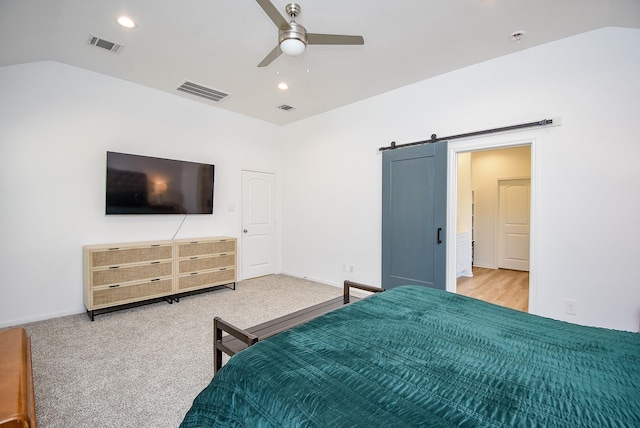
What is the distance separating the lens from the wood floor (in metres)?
3.95

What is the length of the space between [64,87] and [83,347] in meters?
3.05

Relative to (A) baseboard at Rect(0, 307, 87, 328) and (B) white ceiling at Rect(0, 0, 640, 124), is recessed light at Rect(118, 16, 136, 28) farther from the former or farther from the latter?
(A) baseboard at Rect(0, 307, 87, 328)

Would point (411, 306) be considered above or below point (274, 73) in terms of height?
below

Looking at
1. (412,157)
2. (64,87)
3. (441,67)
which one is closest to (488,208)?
(412,157)

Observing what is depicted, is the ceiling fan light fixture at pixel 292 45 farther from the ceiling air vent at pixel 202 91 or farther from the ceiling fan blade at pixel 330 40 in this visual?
the ceiling air vent at pixel 202 91

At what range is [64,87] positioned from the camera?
3432 millimetres

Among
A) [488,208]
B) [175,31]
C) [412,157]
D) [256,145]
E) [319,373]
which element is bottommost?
[319,373]

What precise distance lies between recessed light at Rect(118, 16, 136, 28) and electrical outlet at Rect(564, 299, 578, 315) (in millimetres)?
5006

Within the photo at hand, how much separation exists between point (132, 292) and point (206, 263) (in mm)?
1008

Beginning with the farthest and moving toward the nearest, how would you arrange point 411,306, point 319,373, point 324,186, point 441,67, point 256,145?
point 256,145 → point 324,186 → point 441,67 → point 411,306 → point 319,373

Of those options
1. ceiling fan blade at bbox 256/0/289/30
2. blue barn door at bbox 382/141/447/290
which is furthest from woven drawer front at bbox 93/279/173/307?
ceiling fan blade at bbox 256/0/289/30

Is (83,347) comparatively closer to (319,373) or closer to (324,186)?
(319,373)

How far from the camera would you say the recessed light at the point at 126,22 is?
2551 millimetres

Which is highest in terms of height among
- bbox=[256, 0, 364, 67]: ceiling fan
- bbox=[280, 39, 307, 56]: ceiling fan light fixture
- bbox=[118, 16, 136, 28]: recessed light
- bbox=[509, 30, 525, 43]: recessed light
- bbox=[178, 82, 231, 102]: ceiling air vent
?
bbox=[178, 82, 231, 102]: ceiling air vent
